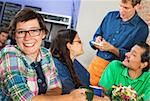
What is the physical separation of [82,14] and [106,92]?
1.13 ft

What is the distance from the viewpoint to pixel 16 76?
681 millimetres

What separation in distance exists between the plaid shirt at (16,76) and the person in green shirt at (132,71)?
1.49 feet

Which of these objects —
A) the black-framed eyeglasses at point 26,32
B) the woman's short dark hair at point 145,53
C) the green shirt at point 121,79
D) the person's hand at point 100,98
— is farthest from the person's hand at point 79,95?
the woman's short dark hair at point 145,53

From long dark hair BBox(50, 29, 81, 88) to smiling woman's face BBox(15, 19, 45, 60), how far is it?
0.81ft

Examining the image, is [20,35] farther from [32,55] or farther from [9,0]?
[9,0]

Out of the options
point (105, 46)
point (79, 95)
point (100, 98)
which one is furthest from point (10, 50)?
point (105, 46)

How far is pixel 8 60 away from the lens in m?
0.69

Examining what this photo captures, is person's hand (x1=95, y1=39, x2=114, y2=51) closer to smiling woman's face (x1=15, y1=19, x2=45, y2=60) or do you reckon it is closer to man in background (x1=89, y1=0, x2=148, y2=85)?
man in background (x1=89, y1=0, x2=148, y2=85)

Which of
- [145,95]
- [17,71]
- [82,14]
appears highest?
[82,14]

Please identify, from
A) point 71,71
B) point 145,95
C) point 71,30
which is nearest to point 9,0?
point 71,30

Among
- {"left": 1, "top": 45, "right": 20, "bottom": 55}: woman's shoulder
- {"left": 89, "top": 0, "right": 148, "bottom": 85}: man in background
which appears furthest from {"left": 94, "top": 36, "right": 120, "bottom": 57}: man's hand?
{"left": 1, "top": 45, "right": 20, "bottom": 55}: woman's shoulder

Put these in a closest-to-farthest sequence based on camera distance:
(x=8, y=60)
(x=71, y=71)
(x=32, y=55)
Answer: (x=8, y=60) < (x=32, y=55) < (x=71, y=71)

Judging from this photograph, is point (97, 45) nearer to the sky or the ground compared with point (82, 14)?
nearer to the ground

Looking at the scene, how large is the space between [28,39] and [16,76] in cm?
13
